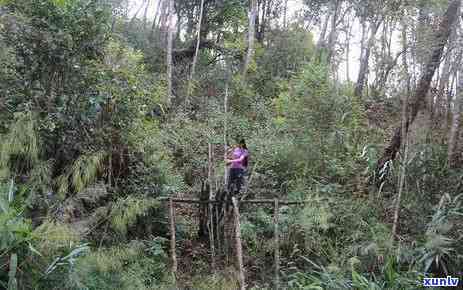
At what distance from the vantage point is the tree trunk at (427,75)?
799 centimetres

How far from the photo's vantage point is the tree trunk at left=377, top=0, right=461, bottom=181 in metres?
7.99

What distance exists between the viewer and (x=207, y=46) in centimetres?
1833

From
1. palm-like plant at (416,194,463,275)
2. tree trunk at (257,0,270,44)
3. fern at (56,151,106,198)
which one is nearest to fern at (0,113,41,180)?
fern at (56,151,106,198)

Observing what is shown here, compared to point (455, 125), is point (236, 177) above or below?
below

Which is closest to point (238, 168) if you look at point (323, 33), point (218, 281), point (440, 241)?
point (218, 281)

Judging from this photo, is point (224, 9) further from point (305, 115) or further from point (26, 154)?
point (26, 154)

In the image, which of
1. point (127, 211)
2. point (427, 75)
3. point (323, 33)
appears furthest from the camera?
point (323, 33)

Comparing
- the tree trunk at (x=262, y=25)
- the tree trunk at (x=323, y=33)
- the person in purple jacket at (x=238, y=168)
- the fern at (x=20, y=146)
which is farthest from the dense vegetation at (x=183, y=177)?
the tree trunk at (x=262, y=25)

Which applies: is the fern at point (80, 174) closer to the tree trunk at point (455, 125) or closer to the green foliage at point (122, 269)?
the green foliage at point (122, 269)

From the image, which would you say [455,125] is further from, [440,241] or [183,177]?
[183,177]

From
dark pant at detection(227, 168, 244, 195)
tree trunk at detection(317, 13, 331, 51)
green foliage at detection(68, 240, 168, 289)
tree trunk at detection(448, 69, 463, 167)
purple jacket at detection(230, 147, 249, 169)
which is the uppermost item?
tree trunk at detection(317, 13, 331, 51)

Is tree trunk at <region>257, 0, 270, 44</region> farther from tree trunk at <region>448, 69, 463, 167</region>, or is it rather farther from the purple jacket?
the purple jacket

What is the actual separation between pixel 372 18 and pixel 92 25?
1333 centimetres

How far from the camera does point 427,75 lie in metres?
8.45
